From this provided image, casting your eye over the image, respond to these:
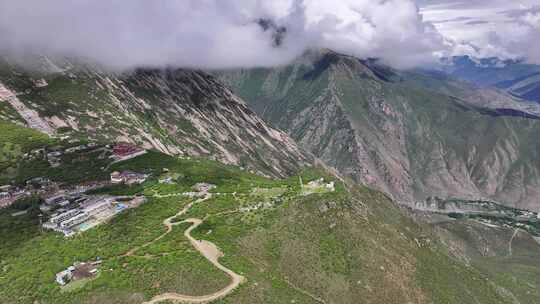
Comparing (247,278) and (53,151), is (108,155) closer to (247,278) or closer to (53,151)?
(53,151)

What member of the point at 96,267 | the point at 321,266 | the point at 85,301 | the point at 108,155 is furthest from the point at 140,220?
the point at 108,155

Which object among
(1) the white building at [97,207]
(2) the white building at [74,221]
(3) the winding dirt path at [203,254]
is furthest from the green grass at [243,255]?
(1) the white building at [97,207]

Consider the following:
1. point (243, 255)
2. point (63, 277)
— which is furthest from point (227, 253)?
point (63, 277)

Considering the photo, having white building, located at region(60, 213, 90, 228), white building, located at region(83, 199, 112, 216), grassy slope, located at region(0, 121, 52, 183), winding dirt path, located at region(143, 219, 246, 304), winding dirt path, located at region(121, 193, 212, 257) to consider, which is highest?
grassy slope, located at region(0, 121, 52, 183)

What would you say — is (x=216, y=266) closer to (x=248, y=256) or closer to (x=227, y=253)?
(x=227, y=253)

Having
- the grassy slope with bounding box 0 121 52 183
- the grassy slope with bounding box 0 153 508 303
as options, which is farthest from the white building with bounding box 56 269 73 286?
the grassy slope with bounding box 0 121 52 183

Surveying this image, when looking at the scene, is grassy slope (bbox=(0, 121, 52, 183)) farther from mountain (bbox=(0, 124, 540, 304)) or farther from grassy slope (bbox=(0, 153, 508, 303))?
grassy slope (bbox=(0, 153, 508, 303))

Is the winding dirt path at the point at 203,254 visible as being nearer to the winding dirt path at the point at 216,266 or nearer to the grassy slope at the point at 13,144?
the winding dirt path at the point at 216,266
